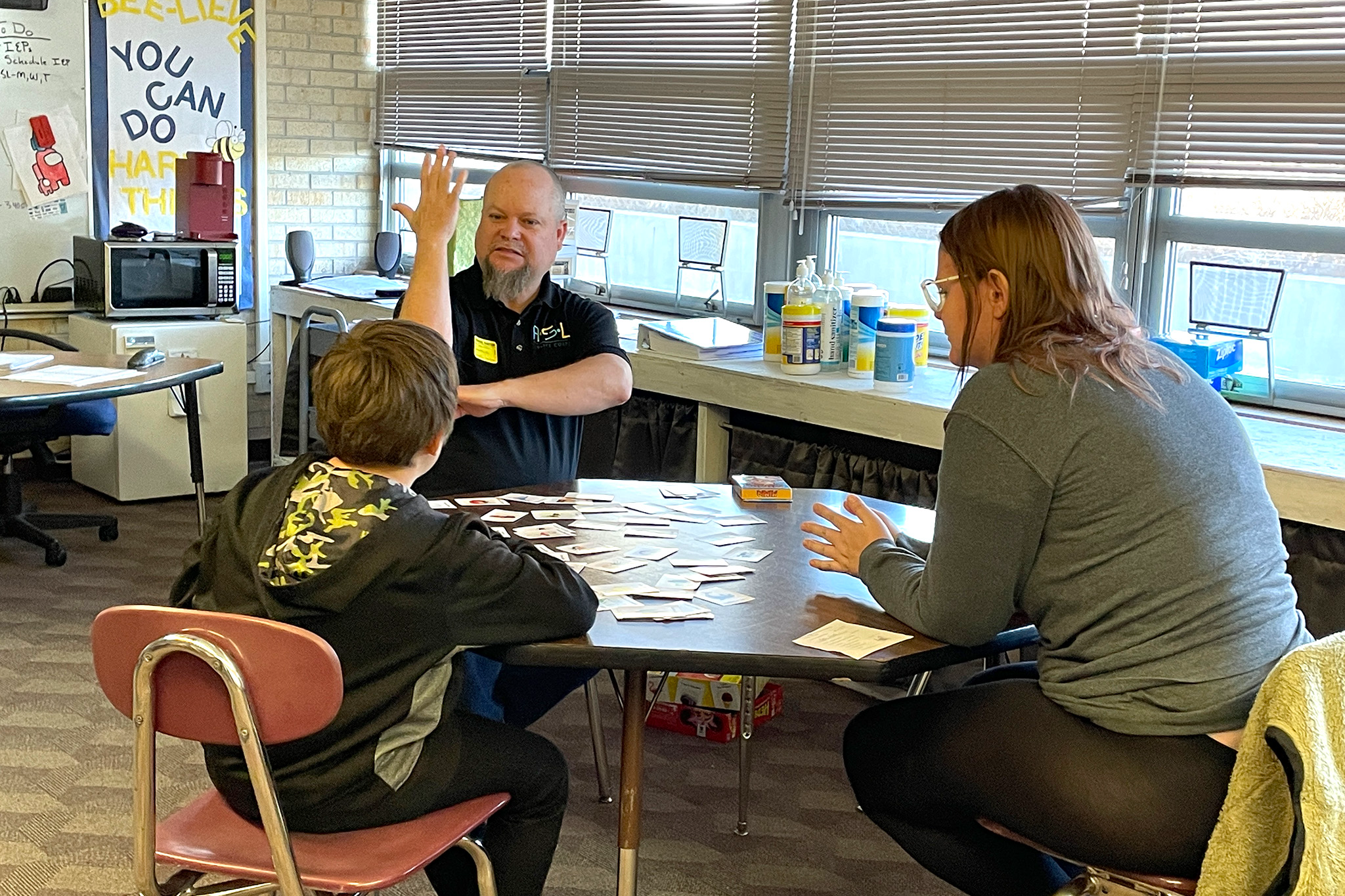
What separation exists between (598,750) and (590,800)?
0.13 metres

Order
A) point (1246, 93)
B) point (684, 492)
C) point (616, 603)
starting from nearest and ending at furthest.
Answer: point (616, 603)
point (684, 492)
point (1246, 93)

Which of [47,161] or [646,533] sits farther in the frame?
[47,161]

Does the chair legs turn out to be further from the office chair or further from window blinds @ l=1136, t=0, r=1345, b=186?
the office chair

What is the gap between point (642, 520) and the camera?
99.1 inches

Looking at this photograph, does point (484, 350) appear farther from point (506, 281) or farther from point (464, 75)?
point (464, 75)

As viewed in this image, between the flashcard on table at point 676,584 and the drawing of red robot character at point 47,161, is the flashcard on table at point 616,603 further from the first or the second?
the drawing of red robot character at point 47,161

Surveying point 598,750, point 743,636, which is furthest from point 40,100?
point 743,636

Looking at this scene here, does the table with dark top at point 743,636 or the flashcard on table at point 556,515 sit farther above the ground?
the flashcard on table at point 556,515

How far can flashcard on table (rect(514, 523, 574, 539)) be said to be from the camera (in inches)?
93.3

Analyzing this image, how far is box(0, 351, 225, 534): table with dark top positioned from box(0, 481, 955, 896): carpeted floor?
0.65 metres

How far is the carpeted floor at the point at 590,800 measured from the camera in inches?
108

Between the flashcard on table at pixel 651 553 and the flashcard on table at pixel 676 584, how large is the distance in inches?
4.3

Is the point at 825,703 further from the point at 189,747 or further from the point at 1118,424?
the point at 1118,424

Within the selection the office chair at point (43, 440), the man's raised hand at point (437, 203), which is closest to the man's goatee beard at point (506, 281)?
the man's raised hand at point (437, 203)
